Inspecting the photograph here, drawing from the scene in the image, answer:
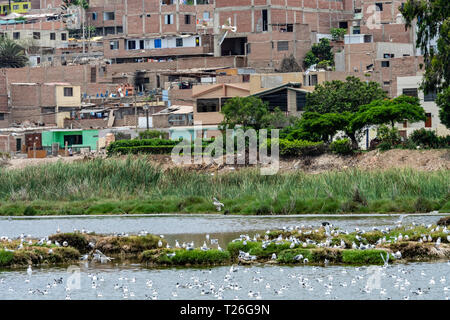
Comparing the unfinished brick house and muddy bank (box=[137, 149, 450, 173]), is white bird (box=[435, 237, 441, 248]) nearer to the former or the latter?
muddy bank (box=[137, 149, 450, 173])

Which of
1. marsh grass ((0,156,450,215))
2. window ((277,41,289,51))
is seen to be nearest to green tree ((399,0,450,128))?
marsh grass ((0,156,450,215))

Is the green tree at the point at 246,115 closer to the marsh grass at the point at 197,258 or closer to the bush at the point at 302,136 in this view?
the bush at the point at 302,136

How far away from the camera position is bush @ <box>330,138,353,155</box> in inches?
2036

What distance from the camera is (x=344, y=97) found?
60062mm

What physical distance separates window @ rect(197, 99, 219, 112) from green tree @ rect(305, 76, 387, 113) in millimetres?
8277

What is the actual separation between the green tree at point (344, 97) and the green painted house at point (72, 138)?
16929 millimetres

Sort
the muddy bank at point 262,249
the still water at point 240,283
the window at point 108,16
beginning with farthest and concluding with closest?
1. the window at point 108,16
2. the muddy bank at point 262,249
3. the still water at point 240,283

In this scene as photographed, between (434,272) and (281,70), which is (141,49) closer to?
(281,70)

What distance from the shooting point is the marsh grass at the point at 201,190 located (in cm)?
3759

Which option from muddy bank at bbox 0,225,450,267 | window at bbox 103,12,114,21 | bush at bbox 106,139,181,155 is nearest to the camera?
muddy bank at bbox 0,225,450,267

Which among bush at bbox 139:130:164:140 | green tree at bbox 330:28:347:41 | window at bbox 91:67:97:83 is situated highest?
green tree at bbox 330:28:347:41

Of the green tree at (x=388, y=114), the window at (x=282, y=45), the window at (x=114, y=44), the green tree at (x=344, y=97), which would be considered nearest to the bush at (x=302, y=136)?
the green tree at (x=388, y=114)

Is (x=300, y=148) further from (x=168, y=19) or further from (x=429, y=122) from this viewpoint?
(x=168, y=19)
